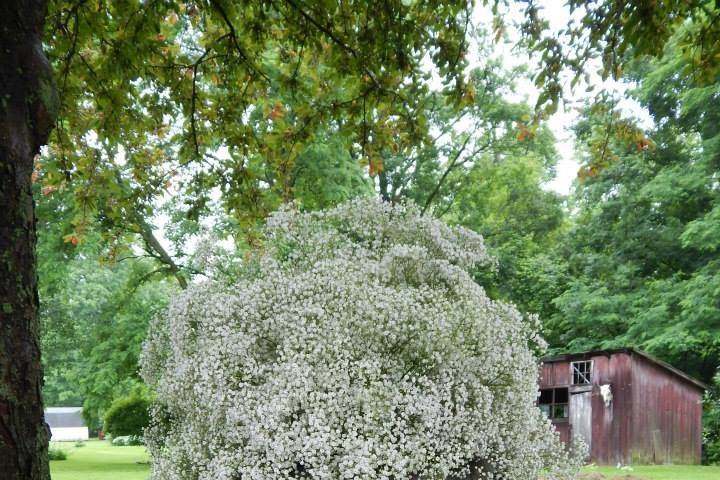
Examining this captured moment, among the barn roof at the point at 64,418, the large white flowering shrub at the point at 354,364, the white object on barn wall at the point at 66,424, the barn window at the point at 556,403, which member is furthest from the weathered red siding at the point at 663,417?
the barn roof at the point at 64,418

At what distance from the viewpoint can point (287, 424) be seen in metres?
8.01

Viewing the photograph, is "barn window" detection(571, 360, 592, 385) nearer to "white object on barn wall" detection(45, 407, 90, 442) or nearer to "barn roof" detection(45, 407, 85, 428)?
"white object on barn wall" detection(45, 407, 90, 442)

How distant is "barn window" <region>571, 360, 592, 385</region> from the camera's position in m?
25.3

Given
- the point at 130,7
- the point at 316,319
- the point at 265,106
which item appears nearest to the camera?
the point at 130,7

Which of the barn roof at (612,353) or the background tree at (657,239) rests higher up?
the background tree at (657,239)

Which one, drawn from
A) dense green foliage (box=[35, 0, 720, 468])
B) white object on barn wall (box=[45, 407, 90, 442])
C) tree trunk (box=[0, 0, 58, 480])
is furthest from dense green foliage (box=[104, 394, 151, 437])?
white object on barn wall (box=[45, 407, 90, 442])

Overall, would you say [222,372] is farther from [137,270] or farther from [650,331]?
[650,331]

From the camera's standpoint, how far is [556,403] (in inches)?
Answer: 1022

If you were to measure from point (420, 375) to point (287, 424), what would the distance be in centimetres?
148

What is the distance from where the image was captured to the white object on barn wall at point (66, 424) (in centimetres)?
7225

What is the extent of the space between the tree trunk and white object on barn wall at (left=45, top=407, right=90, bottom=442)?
73.4 meters

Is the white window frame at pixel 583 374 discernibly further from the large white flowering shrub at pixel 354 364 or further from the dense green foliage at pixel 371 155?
the large white flowering shrub at pixel 354 364

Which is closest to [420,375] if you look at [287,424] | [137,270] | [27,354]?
[287,424]

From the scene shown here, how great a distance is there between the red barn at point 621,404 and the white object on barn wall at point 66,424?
5631cm
